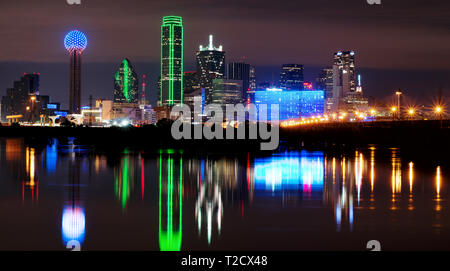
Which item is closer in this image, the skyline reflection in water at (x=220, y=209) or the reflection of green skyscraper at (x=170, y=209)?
the reflection of green skyscraper at (x=170, y=209)

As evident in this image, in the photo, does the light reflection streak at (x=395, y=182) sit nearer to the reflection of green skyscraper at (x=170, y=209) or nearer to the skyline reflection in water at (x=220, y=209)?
the skyline reflection in water at (x=220, y=209)

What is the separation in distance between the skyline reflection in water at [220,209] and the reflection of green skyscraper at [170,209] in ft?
0.11

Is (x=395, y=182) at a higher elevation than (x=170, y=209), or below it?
higher

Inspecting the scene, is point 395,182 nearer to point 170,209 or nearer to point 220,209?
point 220,209

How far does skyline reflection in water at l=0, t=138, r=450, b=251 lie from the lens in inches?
659

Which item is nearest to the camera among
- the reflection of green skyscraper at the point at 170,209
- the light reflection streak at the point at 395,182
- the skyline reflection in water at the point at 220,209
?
the reflection of green skyscraper at the point at 170,209

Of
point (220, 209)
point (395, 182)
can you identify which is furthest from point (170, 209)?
point (395, 182)

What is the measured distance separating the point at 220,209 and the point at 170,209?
1691 millimetres

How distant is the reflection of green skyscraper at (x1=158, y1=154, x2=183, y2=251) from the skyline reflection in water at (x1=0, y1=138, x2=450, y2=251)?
0.03 meters

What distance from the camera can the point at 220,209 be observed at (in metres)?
22.1

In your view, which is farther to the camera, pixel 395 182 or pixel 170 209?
pixel 395 182

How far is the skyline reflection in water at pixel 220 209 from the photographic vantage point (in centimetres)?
1673

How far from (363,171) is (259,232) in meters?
22.6

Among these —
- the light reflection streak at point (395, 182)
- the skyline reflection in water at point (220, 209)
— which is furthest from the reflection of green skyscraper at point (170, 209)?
the light reflection streak at point (395, 182)
